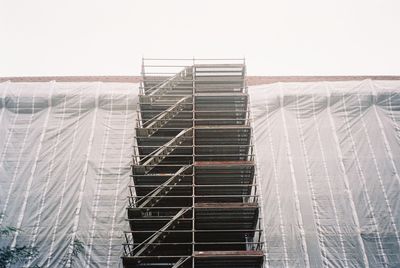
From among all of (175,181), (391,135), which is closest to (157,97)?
(175,181)

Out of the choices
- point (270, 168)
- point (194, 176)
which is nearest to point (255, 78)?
point (270, 168)

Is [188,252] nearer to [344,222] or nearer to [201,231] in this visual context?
[201,231]

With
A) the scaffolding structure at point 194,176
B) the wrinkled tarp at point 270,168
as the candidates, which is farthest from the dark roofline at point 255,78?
the scaffolding structure at point 194,176

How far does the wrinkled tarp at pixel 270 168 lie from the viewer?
14.9 metres

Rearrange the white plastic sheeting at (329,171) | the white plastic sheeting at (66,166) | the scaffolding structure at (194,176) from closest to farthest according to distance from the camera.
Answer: the scaffolding structure at (194,176), the white plastic sheeting at (329,171), the white plastic sheeting at (66,166)

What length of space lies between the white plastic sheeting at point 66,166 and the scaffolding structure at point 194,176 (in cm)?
177

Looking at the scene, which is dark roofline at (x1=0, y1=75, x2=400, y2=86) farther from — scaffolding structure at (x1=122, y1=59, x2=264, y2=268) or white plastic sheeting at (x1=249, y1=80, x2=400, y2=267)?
scaffolding structure at (x1=122, y1=59, x2=264, y2=268)

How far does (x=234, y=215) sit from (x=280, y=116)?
7.33m

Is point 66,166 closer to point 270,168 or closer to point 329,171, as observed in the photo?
point 270,168

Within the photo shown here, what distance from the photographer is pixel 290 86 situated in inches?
772

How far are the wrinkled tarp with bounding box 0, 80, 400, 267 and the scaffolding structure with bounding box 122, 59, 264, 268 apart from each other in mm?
1771

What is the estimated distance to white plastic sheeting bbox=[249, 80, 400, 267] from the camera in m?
14.8

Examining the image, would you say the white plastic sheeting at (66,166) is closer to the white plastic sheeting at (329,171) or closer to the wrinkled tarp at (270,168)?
the wrinkled tarp at (270,168)

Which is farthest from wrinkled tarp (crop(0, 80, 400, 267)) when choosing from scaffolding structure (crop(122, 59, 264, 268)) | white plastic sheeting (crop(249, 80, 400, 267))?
scaffolding structure (crop(122, 59, 264, 268))
